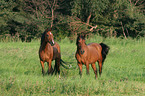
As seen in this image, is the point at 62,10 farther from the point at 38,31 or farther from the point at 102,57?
the point at 102,57

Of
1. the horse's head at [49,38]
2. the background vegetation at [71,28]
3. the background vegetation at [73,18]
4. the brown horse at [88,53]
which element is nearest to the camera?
the brown horse at [88,53]

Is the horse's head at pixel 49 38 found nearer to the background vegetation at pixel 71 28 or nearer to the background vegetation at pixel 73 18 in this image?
the background vegetation at pixel 71 28

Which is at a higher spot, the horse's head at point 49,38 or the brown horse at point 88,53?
the horse's head at point 49,38

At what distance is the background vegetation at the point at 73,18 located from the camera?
2817 centimetres

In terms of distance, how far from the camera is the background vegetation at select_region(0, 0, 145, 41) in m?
28.2

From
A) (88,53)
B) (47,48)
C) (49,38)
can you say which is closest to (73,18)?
(47,48)

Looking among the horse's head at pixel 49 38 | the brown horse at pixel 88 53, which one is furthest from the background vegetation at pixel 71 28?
the horse's head at pixel 49 38

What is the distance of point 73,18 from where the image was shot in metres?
28.9

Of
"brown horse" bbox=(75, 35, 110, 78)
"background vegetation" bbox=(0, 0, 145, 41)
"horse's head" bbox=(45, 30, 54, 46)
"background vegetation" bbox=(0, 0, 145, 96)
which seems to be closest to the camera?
"brown horse" bbox=(75, 35, 110, 78)

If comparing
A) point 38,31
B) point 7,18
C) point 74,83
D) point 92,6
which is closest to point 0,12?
point 7,18

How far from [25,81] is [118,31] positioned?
2557 cm

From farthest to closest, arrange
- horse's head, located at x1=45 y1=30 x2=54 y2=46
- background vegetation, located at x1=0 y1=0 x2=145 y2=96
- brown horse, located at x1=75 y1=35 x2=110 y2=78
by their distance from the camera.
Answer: background vegetation, located at x1=0 y1=0 x2=145 y2=96 → horse's head, located at x1=45 y1=30 x2=54 y2=46 → brown horse, located at x1=75 y1=35 x2=110 y2=78

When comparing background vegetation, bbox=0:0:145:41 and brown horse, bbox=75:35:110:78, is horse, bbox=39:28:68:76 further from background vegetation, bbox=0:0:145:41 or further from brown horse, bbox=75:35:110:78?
background vegetation, bbox=0:0:145:41

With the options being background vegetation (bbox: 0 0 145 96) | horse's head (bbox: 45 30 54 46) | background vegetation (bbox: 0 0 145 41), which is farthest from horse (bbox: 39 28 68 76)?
background vegetation (bbox: 0 0 145 41)
